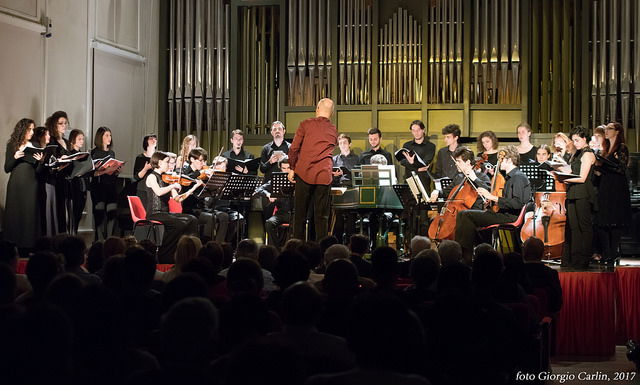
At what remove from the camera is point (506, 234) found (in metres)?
8.77

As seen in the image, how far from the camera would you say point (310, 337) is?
2.87m

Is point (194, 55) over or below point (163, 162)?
over

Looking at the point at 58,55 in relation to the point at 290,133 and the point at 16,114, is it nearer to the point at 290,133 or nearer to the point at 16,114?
the point at 16,114

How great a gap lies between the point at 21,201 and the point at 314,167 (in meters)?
3.29

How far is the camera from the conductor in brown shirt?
7535mm

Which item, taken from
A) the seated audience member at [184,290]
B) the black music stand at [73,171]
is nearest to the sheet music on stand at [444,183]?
the black music stand at [73,171]

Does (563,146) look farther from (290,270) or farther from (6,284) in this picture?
(6,284)

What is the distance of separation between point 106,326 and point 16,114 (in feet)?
25.4

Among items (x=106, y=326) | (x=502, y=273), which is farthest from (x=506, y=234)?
(x=106, y=326)

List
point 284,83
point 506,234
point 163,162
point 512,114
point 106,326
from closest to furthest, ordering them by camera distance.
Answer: point 106,326
point 506,234
point 163,162
point 512,114
point 284,83

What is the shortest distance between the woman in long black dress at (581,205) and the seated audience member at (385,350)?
5.85m

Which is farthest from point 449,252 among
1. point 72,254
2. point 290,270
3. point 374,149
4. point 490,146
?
point 374,149

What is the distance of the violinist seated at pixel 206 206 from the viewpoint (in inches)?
388

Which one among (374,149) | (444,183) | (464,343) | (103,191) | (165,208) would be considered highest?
(374,149)
